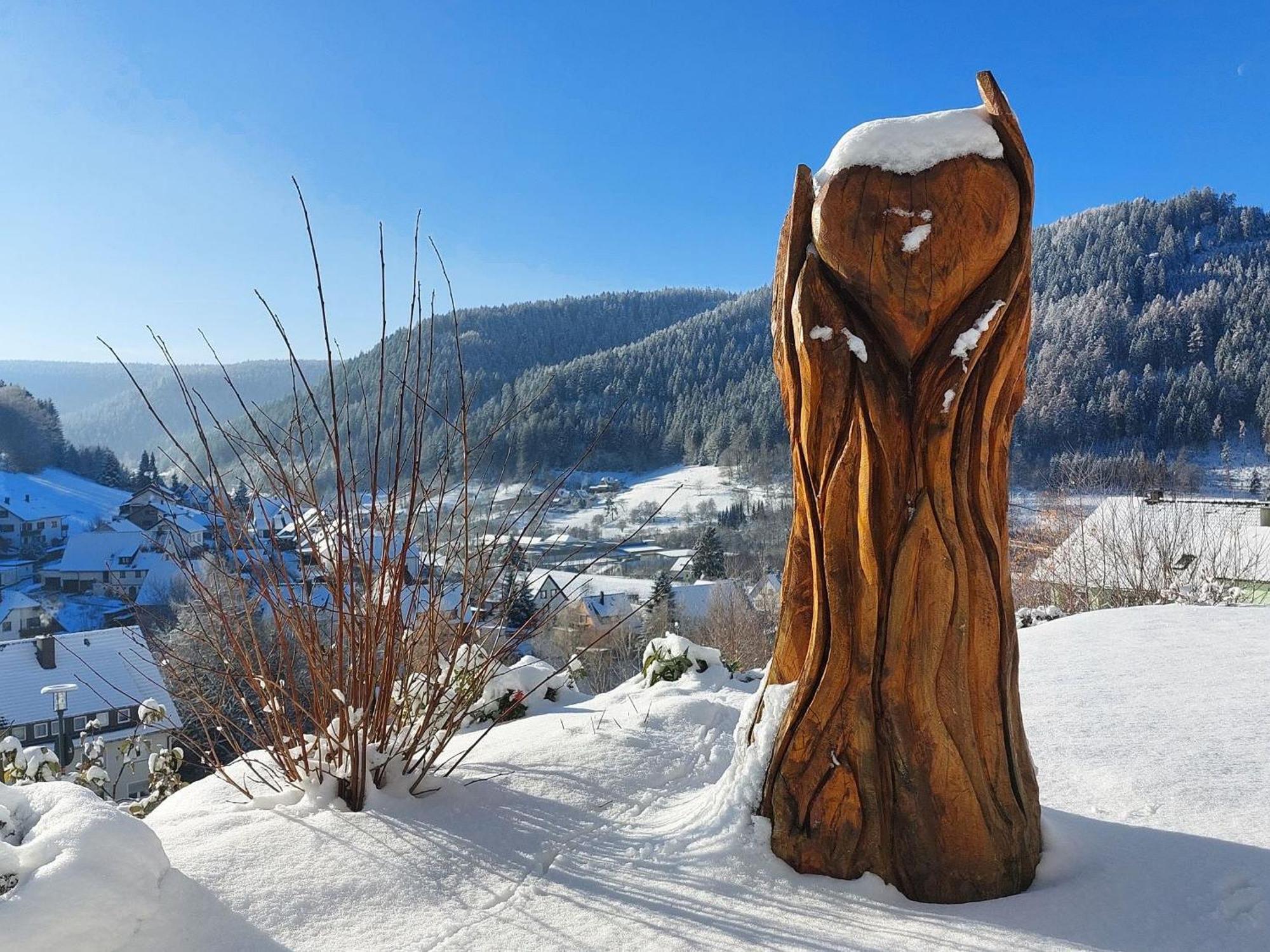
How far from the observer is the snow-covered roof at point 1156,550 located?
10273 mm

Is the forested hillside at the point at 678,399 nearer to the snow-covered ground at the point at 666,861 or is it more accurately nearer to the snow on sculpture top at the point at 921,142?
the snow-covered ground at the point at 666,861

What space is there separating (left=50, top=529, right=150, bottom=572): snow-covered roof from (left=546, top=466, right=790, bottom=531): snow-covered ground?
18994 millimetres

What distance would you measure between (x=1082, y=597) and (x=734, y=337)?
5075 centimetres

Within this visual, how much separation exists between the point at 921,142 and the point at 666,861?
184cm

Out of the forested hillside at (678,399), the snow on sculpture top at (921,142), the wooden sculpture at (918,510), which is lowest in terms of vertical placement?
the wooden sculpture at (918,510)

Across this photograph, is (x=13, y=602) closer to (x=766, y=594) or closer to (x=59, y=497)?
(x=59, y=497)

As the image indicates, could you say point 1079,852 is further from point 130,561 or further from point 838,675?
point 130,561

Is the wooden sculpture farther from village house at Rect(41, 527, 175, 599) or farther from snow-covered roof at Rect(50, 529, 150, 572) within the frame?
snow-covered roof at Rect(50, 529, 150, 572)

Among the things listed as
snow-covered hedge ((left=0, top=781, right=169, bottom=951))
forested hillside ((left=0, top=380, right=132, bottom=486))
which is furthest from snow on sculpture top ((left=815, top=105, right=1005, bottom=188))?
forested hillside ((left=0, top=380, right=132, bottom=486))

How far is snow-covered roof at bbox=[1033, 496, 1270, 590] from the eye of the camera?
33.7ft

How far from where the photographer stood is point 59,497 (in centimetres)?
3919

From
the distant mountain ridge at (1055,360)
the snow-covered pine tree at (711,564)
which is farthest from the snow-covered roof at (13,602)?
the snow-covered pine tree at (711,564)

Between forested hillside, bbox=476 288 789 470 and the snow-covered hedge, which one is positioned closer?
the snow-covered hedge

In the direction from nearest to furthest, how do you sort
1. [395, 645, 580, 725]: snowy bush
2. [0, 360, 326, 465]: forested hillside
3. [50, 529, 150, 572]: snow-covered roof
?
1. [395, 645, 580, 725]: snowy bush
2. [50, 529, 150, 572]: snow-covered roof
3. [0, 360, 326, 465]: forested hillside
